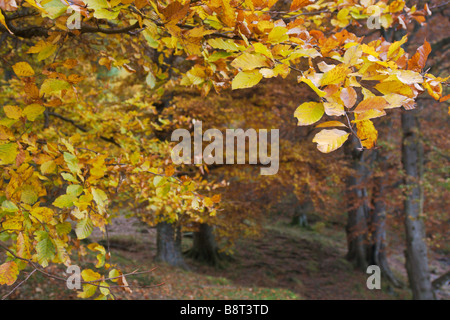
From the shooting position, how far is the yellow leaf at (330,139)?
1019 mm

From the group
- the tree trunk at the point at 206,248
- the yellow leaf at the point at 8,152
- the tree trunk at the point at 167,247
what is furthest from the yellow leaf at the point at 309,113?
the tree trunk at the point at 206,248

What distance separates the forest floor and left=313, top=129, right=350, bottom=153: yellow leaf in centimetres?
559

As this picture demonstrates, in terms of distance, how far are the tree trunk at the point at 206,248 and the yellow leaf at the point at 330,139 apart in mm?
11848

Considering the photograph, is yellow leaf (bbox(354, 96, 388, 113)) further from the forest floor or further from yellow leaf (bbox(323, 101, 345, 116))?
the forest floor

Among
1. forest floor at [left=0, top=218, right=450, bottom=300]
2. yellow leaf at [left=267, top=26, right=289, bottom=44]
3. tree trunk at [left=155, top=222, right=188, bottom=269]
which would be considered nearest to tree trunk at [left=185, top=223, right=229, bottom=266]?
forest floor at [left=0, top=218, right=450, bottom=300]

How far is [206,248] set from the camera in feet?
42.1

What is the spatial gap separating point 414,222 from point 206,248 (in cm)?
707

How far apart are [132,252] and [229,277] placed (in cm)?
355

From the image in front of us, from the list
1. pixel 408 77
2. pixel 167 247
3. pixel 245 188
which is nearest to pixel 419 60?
pixel 408 77

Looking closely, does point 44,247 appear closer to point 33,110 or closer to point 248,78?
point 33,110

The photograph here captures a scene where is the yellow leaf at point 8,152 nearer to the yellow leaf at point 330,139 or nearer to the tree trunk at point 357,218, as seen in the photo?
the yellow leaf at point 330,139

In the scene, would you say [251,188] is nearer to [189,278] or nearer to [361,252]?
[189,278]

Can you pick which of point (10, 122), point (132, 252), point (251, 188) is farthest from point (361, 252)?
point (10, 122)

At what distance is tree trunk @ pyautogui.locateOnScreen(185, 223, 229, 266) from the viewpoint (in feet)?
41.8
